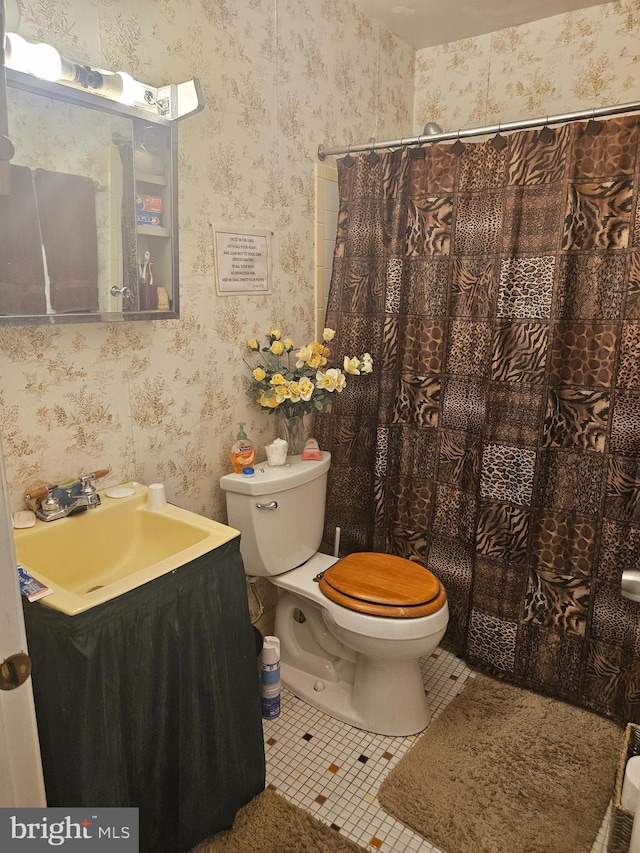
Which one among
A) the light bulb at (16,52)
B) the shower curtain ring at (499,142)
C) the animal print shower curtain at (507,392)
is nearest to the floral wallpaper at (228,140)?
the light bulb at (16,52)

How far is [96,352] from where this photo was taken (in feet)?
5.36

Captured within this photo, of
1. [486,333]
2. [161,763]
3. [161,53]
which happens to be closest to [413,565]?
[486,333]

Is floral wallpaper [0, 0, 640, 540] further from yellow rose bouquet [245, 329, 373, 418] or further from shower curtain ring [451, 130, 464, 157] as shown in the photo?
shower curtain ring [451, 130, 464, 157]

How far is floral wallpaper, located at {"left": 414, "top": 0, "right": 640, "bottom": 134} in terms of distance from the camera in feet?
7.38

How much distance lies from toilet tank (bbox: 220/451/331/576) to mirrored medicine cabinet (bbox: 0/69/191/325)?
0.61 m

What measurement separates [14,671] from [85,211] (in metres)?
1.07

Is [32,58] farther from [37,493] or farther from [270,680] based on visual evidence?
[270,680]

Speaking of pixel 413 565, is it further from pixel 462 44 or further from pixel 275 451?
pixel 462 44

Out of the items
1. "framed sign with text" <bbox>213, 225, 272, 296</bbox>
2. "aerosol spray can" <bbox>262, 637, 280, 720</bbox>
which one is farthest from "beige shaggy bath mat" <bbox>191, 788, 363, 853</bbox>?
"framed sign with text" <bbox>213, 225, 272, 296</bbox>

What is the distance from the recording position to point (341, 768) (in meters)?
1.84

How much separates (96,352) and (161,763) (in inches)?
40.4

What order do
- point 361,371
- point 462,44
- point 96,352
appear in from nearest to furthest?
point 96,352
point 361,371
point 462,44

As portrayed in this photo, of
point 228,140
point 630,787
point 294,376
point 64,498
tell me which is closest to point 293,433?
point 294,376

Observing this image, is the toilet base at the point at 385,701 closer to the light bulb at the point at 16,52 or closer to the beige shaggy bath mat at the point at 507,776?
the beige shaggy bath mat at the point at 507,776
